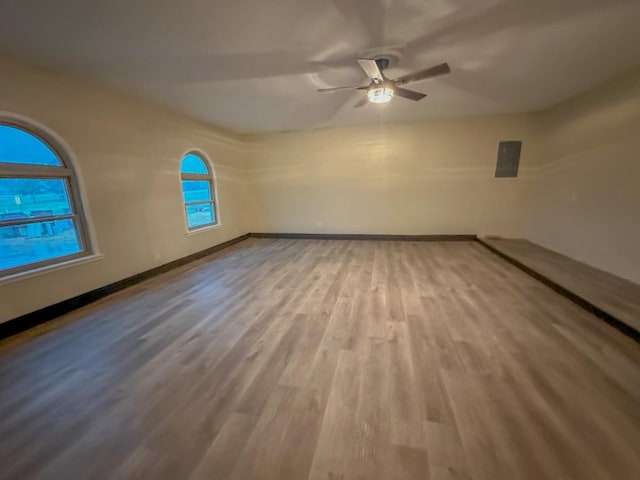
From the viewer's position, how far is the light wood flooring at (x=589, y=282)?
261cm

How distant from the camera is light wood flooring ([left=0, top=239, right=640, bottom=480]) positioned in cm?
134

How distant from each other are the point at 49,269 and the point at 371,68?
3928 mm

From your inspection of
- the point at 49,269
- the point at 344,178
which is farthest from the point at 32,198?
the point at 344,178

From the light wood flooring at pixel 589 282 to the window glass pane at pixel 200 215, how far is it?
5.72 m

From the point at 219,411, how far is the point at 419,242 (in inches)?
208

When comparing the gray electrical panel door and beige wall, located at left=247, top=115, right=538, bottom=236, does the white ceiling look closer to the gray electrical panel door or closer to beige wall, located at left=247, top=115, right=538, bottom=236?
the gray electrical panel door

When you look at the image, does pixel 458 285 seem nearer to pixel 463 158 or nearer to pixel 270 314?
pixel 270 314

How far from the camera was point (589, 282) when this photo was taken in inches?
127

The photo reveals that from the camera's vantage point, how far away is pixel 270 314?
9.48 feet

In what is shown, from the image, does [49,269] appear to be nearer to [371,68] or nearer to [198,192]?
[198,192]

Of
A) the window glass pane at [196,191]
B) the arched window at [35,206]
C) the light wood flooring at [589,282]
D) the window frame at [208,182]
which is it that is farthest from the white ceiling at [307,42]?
the light wood flooring at [589,282]

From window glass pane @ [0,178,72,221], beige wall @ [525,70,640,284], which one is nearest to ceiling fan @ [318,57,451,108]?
beige wall @ [525,70,640,284]

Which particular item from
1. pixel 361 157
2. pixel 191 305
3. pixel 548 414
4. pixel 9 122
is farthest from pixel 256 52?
pixel 361 157

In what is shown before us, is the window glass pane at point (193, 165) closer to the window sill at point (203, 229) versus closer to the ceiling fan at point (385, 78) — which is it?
the window sill at point (203, 229)
